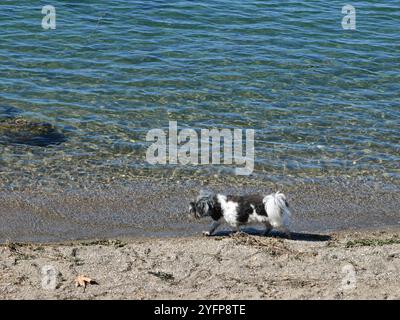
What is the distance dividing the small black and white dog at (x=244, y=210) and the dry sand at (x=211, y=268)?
28 centimetres

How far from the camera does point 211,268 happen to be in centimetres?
1059

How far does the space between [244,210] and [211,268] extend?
1511 mm

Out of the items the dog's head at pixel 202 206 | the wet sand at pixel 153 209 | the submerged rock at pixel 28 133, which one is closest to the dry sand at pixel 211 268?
the dog's head at pixel 202 206

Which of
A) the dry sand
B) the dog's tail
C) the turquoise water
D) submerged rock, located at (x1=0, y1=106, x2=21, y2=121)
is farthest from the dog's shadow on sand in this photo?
submerged rock, located at (x1=0, y1=106, x2=21, y2=121)

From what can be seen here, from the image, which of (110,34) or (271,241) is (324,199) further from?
(110,34)

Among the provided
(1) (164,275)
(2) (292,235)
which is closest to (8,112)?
(2) (292,235)

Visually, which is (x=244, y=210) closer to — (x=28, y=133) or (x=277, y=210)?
(x=277, y=210)

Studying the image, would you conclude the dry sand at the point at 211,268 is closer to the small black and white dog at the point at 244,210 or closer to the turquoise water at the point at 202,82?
the small black and white dog at the point at 244,210

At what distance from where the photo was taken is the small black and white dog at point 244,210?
11.6 meters

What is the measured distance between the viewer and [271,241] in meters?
11.6

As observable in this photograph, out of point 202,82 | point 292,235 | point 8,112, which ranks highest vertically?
point 202,82

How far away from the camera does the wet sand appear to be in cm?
1227

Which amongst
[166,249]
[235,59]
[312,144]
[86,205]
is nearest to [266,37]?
[235,59]

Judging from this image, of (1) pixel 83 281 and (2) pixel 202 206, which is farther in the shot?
(2) pixel 202 206
